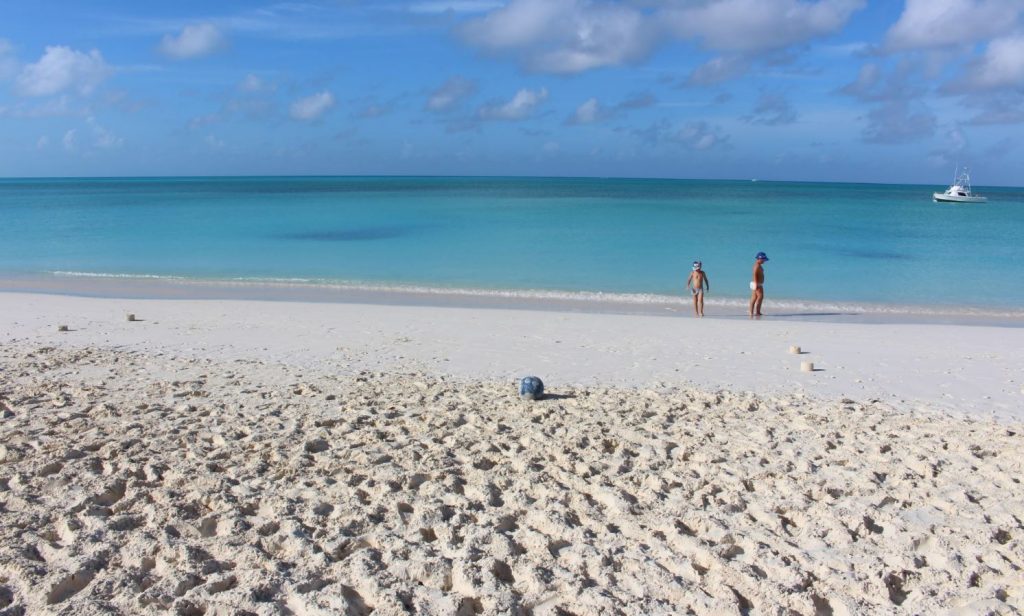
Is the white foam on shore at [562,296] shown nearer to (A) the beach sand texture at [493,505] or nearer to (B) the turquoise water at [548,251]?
(B) the turquoise water at [548,251]

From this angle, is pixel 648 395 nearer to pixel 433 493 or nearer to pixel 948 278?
pixel 433 493

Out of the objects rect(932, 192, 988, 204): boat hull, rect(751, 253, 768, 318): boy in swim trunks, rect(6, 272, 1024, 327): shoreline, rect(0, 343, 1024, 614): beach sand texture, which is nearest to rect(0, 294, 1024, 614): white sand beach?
rect(0, 343, 1024, 614): beach sand texture

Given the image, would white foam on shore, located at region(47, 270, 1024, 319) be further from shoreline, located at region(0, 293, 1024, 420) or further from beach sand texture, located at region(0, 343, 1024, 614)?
beach sand texture, located at region(0, 343, 1024, 614)

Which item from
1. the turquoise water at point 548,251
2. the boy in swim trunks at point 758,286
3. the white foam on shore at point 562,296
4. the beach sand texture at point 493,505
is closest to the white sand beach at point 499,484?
the beach sand texture at point 493,505

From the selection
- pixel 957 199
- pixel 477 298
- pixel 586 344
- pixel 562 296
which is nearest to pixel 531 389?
pixel 586 344

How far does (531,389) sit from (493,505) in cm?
291

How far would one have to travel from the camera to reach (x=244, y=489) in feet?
18.0

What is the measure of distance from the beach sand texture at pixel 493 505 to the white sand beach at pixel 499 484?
0.02 meters

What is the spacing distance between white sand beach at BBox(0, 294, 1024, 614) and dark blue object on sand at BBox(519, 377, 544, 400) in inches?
7.4

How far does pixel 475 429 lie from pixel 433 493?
5.07ft

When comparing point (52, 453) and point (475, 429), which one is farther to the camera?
point (475, 429)

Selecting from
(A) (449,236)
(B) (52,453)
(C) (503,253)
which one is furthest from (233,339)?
(A) (449,236)

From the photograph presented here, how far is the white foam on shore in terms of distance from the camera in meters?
17.4

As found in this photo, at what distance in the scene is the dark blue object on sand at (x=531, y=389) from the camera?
8.20m
